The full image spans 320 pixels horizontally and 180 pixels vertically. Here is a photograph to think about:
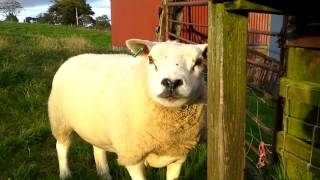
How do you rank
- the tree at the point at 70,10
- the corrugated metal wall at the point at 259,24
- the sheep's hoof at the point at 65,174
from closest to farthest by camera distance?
the sheep's hoof at the point at 65,174 → the corrugated metal wall at the point at 259,24 → the tree at the point at 70,10

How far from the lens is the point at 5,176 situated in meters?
4.91

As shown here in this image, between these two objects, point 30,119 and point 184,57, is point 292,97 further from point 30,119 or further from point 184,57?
point 30,119

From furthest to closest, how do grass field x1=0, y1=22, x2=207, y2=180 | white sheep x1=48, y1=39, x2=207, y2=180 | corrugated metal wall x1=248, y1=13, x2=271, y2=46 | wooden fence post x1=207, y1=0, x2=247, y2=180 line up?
corrugated metal wall x1=248, y1=13, x2=271, y2=46 < grass field x1=0, y1=22, x2=207, y2=180 < white sheep x1=48, y1=39, x2=207, y2=180 < wooden fence post x1=207, y1=0, x2=247, y2=180

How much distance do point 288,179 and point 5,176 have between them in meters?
2.77

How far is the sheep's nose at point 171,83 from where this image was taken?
3447mm

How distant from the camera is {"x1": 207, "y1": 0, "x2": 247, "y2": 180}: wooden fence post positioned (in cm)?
244

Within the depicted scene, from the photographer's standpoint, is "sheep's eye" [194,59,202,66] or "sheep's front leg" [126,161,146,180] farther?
"sheep's front leg" [126,161,146,180]

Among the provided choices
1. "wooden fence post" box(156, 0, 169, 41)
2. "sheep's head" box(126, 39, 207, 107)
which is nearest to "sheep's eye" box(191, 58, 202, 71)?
"sheep's head" box(126, 39, 207, 107)

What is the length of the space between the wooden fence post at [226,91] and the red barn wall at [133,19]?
49.3 ft

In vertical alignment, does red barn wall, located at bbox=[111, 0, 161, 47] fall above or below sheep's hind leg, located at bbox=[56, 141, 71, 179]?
above

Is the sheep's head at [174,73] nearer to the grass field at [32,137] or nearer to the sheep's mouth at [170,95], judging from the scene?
the sheep's mouth at [170,95]

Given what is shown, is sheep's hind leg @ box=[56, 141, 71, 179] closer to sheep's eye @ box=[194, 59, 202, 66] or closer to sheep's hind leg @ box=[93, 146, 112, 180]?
sheep's hind leg @ box=[93, 146, 112, 180]

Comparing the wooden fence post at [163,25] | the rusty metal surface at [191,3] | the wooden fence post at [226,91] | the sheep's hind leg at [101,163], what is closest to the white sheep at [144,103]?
the sheep's hind leg at [101,163]

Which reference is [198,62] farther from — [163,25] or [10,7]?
[10,7]
